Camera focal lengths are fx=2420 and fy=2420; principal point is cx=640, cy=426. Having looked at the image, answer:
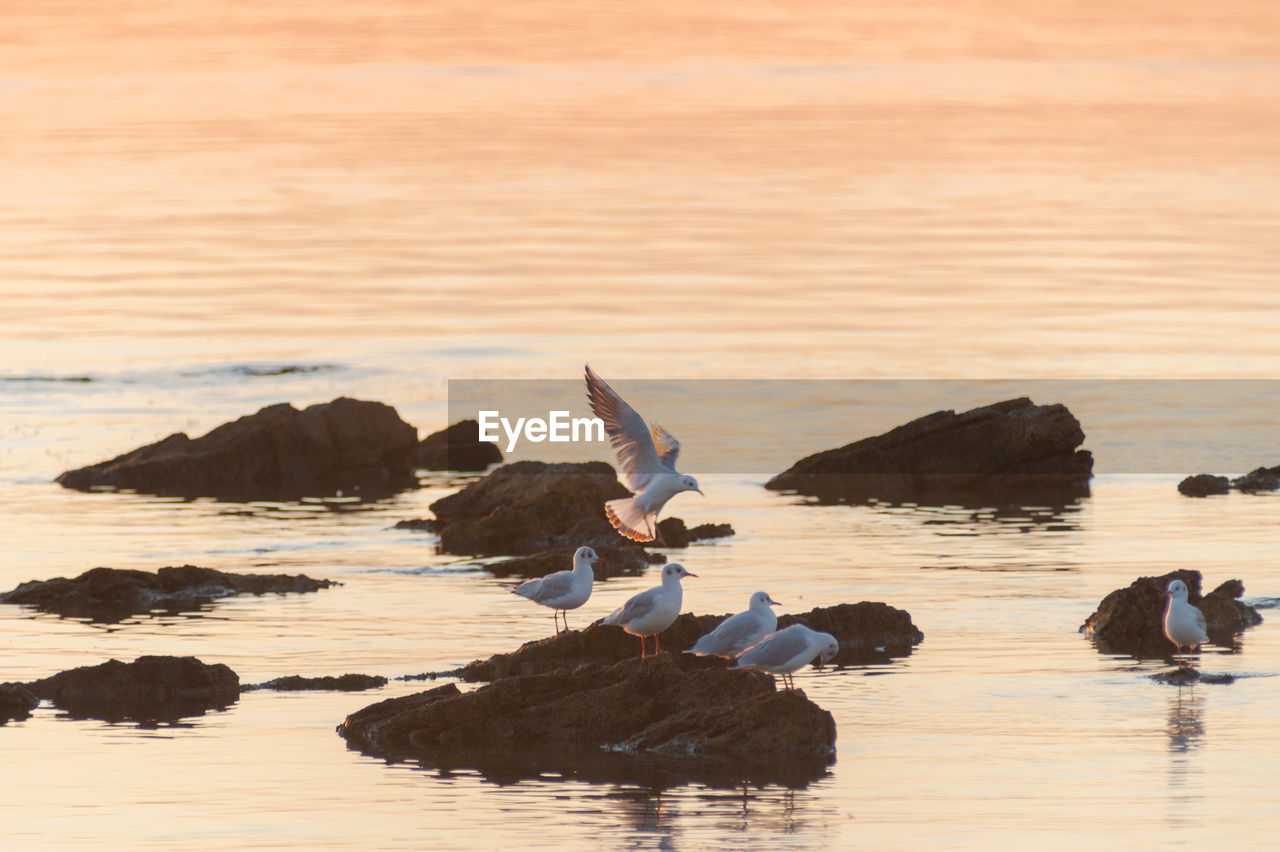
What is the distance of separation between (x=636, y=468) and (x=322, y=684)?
552 cm

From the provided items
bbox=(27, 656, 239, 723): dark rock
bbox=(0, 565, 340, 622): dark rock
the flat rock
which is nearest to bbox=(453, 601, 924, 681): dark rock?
bbox=(27, 656, 239, 723): dark rock

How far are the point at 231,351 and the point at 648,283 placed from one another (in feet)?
49.4

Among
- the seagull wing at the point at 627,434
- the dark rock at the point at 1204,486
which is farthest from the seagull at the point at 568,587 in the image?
the dark rock at the point at 1204,486

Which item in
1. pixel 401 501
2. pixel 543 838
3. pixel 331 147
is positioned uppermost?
pixel 331 147

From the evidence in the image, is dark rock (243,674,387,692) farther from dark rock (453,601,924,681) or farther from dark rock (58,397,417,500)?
dark rock (58,397,417,500)

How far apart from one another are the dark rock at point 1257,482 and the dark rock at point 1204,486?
0.90ft

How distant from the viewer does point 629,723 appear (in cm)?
2006

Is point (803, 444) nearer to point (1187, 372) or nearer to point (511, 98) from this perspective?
point (1187, 372)

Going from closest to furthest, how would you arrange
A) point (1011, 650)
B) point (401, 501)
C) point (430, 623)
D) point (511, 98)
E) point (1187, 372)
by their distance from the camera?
point (1011, 650) < point (430, 623) < point (401, 501) < point (1187, 372) < point (511, 98)

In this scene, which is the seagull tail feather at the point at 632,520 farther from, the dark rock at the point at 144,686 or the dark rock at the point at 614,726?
the dark rock at the point at 614,726

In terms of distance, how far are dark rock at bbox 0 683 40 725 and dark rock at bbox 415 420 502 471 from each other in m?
21.1

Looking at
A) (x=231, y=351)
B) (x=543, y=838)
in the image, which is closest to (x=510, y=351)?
(x=231, y=351)

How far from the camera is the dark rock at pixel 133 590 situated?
27719mm

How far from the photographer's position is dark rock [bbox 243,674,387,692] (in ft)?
74.6
